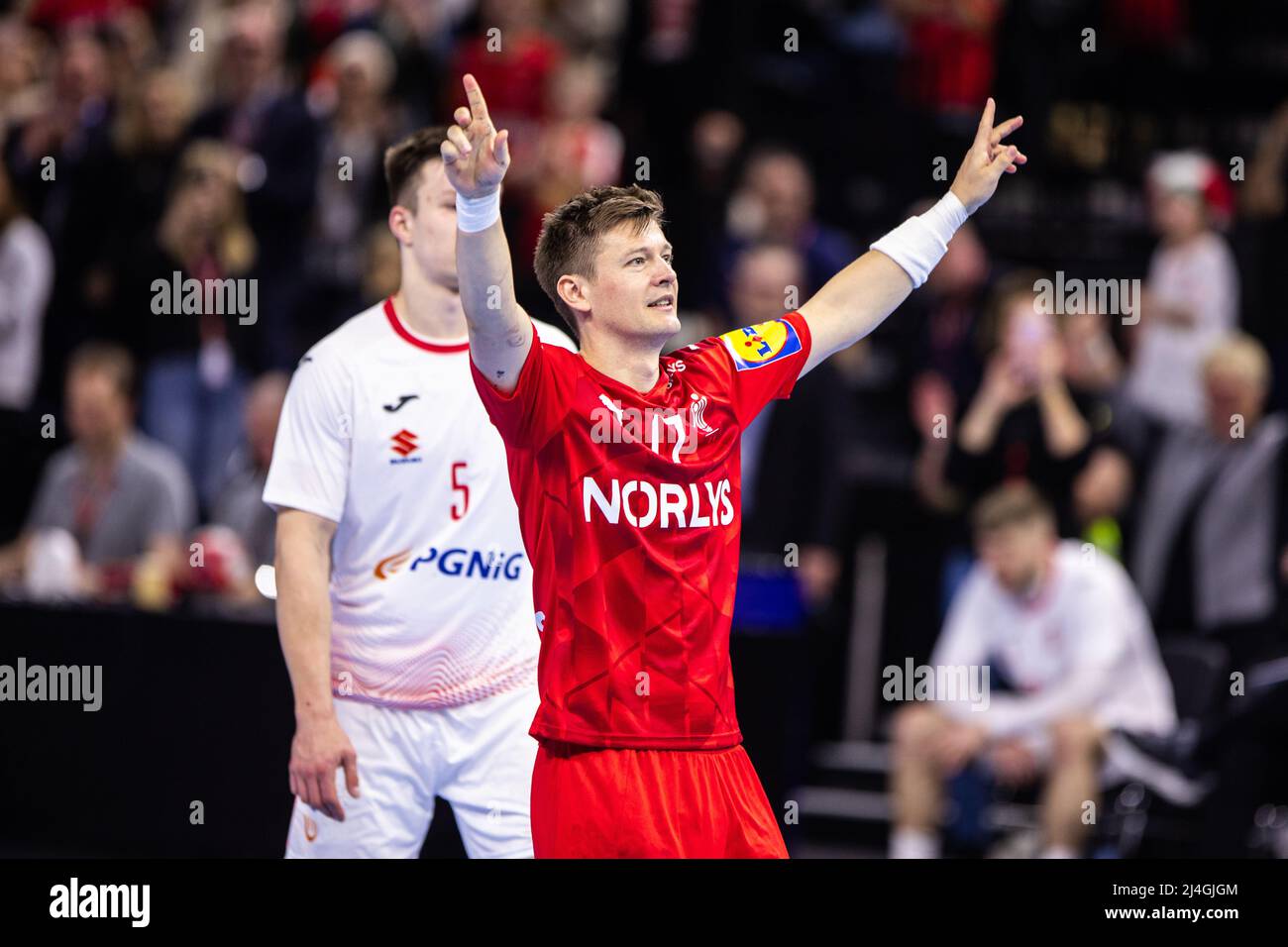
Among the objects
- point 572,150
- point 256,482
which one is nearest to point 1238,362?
point 572,150

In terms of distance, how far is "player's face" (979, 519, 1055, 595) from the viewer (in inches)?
378

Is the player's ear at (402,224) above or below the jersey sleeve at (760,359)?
above

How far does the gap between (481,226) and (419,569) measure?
158 centimetres

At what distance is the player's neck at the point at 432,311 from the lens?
5879 millimetres

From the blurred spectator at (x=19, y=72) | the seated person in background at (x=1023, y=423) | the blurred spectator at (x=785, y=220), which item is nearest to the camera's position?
the seated person in background at (x=1023, y=423)

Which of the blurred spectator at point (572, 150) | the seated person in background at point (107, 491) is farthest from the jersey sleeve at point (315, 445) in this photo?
the blurred spectator at point (572, 150)

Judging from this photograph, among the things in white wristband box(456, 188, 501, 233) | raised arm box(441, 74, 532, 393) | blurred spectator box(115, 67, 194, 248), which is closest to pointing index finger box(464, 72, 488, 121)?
raised arm box(441, 74, 532, 393)

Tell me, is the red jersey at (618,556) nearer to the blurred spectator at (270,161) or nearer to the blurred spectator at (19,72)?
the blurred spectator at (270,161)

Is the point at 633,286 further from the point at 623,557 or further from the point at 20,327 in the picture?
the point at 20,327

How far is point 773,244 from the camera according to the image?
10500mm

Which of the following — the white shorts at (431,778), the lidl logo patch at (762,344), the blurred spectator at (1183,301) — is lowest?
the white shorts at (431,778)

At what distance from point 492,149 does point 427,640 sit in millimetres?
1865

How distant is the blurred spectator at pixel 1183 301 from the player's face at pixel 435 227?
6.27m

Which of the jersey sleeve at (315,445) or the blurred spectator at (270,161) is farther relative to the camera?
the blurred spectator at (270,161)
